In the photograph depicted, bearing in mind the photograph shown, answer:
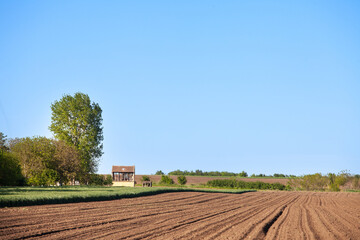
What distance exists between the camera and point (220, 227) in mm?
14523

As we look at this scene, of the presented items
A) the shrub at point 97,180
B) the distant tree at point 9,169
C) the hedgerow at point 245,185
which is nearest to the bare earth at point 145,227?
the distant tree at point 9,169

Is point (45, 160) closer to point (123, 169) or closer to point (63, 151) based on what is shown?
point (63, 151)

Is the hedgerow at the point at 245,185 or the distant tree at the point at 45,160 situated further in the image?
the hedgerow at the point at 245,185

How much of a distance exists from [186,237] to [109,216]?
5.90 metres

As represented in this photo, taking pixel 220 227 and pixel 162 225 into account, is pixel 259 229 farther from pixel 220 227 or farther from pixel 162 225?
pixel 162 225

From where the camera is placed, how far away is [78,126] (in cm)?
5416

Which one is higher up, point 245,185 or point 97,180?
point 97,180

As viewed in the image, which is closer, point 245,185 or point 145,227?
point 145,227

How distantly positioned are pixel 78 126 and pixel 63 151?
827 cm

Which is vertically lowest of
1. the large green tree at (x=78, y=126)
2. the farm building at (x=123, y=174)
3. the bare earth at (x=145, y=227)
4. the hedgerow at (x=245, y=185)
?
the bare earth at (x=145, y=227)

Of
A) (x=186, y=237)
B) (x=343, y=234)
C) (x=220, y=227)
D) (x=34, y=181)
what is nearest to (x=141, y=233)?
(x=186, y=237)

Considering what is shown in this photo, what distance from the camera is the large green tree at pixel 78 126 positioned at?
53.0 metres

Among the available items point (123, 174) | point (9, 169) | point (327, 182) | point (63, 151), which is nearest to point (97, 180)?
point (123, 174)

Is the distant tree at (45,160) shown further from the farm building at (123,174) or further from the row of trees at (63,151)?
the farm building at (123,174)
